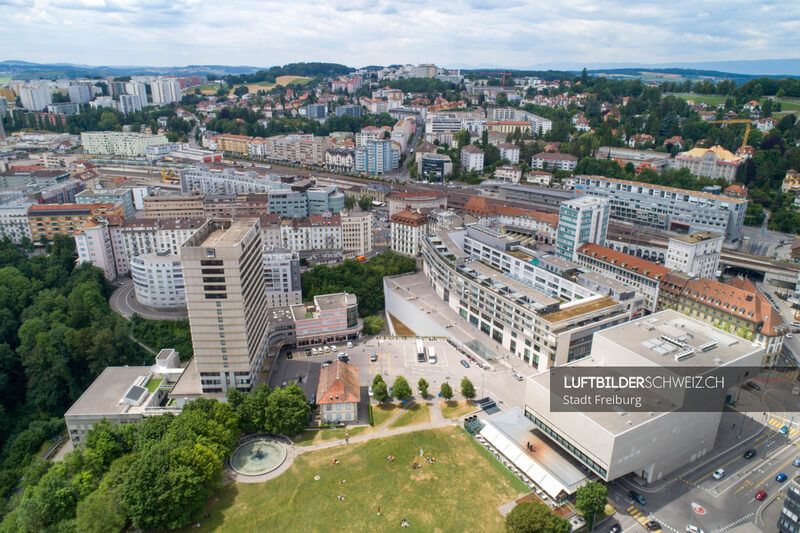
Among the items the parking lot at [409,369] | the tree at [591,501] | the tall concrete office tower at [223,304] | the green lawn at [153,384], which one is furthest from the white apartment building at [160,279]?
the tree at [591,501]

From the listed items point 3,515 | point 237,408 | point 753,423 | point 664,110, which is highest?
point 664,110

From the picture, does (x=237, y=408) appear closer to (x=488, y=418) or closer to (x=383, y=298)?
(x=488, y=418)

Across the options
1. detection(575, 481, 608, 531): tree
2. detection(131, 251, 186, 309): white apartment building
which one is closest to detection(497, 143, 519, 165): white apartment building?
detection(131, 251, 186, 309): white apartment building

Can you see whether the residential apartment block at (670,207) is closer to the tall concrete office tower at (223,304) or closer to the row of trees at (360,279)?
the row of trees at (360,279)

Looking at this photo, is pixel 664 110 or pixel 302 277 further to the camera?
pixel 664 110

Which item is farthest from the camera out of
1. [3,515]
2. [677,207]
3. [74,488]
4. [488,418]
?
[677,207]

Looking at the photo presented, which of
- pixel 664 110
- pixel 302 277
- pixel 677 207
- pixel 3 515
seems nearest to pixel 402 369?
pixel 302 277

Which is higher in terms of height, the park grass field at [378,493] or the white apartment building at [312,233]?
the white apartment building at [312,233]
